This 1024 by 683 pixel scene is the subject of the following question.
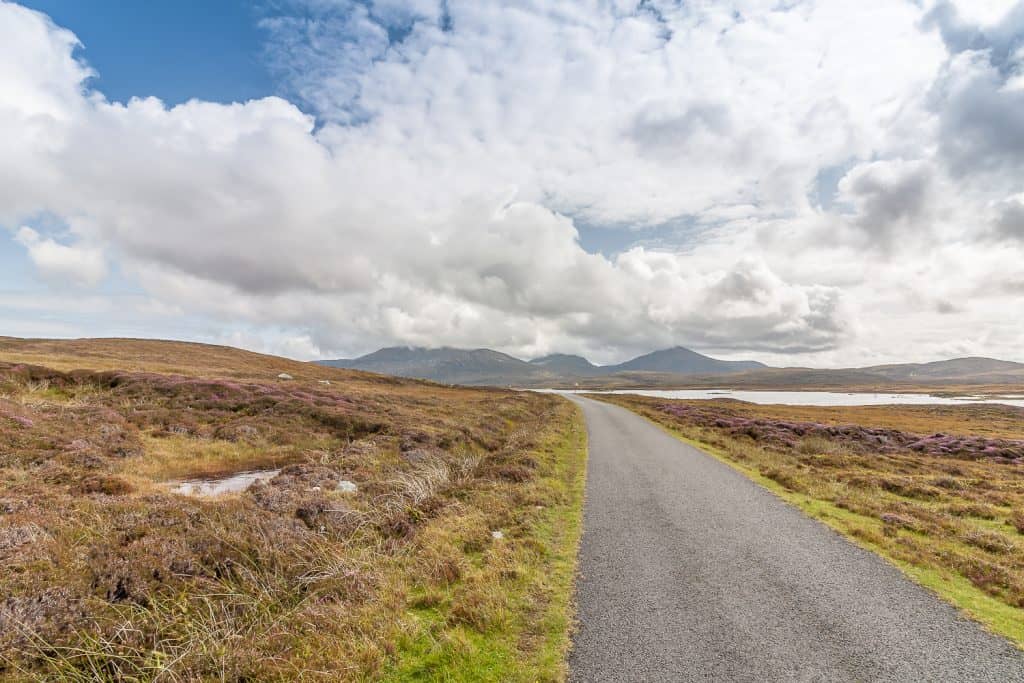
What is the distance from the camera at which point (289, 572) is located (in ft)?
28.9

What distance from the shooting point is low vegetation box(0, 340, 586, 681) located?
6.08 meters

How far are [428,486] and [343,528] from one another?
450 cm

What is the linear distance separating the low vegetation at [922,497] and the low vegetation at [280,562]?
24.5ft

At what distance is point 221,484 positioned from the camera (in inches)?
703

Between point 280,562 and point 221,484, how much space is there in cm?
1159

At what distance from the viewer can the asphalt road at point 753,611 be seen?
5.99 metres

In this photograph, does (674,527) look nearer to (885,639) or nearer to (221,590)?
(885,639)

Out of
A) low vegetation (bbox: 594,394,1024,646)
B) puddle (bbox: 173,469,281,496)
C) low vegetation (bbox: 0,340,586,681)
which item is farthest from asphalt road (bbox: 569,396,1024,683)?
puddle (bbox: 173,469,281,496)

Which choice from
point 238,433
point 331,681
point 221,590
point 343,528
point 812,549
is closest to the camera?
point 331,681

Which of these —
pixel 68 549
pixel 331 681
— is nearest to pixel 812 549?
pixel 331 681

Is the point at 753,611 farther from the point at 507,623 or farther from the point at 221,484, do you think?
the point at 221,484

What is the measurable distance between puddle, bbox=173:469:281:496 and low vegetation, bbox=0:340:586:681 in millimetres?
916

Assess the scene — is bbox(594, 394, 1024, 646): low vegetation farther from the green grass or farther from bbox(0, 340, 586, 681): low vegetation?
bbox(0, 340, 586, 681): low vegetation

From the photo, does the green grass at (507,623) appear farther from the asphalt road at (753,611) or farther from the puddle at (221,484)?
the puddle at (221,484)
